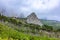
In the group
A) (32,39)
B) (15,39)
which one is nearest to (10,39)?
(15,39)

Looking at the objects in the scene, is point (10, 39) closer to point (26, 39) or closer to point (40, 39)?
point (26, 39)

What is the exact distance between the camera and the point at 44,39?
109 m

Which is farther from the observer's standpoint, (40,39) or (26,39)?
(40,39)

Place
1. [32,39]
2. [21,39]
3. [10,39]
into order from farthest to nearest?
[32,39], [21,39], [10,39]

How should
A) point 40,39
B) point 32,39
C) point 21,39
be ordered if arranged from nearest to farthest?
point 21,39 → point 32,39 → point 40,39

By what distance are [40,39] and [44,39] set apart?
214 cm

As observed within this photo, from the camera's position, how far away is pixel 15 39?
8788 cm

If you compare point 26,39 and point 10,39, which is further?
point 26,39

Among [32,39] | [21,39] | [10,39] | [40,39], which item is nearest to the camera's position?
[10,39]

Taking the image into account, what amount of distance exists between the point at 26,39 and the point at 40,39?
47.6 feet

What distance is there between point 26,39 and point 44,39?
53.4 feet

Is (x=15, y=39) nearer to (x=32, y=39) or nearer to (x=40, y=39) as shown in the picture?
(x=32, y=39)

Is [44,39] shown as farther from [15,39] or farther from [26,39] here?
[15,39]

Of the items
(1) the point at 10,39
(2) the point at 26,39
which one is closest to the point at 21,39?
(2) the point at 26,39
